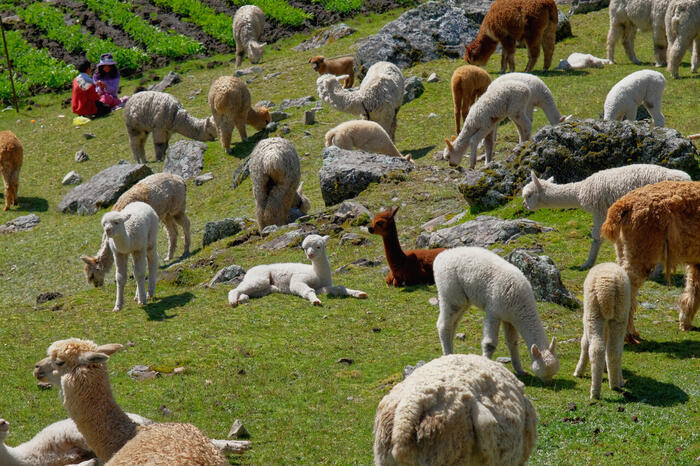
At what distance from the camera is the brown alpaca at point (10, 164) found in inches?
877

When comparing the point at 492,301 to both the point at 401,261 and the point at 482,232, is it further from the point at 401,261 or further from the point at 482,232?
the point at 482,232

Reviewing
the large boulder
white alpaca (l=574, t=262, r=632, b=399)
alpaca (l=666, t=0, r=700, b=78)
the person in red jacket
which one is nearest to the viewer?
white alpaca (l=574, t=262, r=632, b=399)

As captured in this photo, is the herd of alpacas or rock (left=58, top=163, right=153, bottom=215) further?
rock (left=58, top=163, right=153, bottom=215)

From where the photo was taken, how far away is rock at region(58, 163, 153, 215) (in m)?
21.5

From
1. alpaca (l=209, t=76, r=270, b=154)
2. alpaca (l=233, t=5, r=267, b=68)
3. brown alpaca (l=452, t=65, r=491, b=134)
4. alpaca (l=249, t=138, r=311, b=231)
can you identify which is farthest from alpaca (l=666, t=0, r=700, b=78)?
alpaca (l=233, t=5, r=267, b=68)

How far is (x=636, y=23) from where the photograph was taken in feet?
77.2

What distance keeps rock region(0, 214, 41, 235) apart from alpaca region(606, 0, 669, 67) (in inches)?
656

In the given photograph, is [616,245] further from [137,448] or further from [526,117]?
[526,117]

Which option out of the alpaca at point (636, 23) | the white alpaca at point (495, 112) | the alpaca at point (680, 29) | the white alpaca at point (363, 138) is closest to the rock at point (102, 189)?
the white alpaca at point (363, 138)

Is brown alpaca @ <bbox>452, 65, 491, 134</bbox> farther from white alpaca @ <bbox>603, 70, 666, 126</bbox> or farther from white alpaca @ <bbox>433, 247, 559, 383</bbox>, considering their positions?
white alpaca @ <bbox>433, 247, 559, 383</bbox>

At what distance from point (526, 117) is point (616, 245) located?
8.18 m

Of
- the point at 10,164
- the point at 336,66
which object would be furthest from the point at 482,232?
the point at 336,66

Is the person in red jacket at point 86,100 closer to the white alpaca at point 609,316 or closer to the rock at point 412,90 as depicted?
the rock at point 412,90

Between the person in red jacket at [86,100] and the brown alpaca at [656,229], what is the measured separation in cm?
2310
